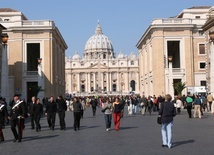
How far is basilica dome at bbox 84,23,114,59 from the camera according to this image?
192m

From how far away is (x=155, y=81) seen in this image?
A: 54.7 m

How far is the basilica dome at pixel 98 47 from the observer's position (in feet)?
630

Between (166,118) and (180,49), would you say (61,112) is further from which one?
(180,49)

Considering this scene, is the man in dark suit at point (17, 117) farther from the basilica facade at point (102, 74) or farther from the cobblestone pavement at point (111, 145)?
the basilica facade at point (102, 74)

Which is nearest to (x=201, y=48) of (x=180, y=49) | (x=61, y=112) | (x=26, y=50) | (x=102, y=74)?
(x=180, y=49)

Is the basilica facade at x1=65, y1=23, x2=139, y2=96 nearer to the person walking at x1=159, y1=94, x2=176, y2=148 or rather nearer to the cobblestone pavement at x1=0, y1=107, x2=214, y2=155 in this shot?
the cobblestone pavement at x1=0, y1=107, x2=214, y2=155

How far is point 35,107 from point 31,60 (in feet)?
150

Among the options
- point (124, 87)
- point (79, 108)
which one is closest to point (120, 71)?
point (124, 87)

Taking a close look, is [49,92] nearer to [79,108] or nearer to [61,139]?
[79,108]

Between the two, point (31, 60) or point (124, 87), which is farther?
point (124, 87)

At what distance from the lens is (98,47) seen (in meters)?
193

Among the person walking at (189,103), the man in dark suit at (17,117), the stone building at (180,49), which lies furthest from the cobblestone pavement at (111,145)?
the stone building at (180,49)

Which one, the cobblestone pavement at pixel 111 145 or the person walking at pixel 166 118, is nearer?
the cobblestone pavement at pixel 111 145

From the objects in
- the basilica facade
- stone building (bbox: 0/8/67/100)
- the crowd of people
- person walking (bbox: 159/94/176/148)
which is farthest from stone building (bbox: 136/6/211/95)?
the basilica facade
